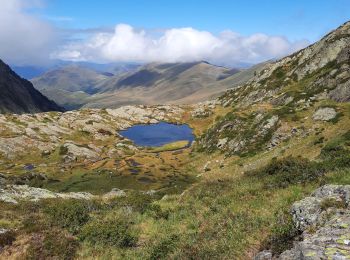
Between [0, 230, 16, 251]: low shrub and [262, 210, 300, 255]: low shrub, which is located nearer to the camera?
[262, 210, 300, 255]: low shrub

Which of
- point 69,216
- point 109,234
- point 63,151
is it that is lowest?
point 63,151

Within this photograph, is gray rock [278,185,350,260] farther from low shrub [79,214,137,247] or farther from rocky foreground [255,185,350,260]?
low shrub [79,214,137,247]

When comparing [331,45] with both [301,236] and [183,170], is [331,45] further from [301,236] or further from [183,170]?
[301,236]

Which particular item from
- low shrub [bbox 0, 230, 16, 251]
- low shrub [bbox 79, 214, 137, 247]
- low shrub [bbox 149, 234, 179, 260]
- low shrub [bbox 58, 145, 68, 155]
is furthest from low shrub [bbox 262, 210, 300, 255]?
low shrub [bbox 58, 145, 68, 155]

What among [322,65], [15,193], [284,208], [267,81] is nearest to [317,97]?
[322,65]

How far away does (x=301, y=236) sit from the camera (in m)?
14.7

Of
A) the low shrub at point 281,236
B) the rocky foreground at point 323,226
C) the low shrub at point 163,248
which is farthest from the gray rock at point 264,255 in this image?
the low shrub at point 163,248

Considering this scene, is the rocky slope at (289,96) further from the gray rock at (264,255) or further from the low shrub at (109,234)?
the gray rock at (264,255)

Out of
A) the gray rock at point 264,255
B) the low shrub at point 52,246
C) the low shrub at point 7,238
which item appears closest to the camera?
the gray rock at point 264,255

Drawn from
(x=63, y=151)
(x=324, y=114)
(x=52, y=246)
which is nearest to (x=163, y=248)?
(x=52, y=246)

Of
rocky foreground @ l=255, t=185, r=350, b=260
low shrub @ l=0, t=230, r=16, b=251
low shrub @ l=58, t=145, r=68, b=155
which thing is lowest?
low shrub @ l=58, t=145, r=68, b=155

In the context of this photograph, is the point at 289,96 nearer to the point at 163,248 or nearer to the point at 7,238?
the point at 163,248

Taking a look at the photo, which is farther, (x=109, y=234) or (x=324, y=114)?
(x=324, y=114)

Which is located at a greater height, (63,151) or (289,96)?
(289,96)
